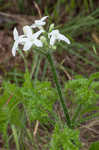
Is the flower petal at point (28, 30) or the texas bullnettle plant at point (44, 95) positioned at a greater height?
the flower petal at point (28, 30)

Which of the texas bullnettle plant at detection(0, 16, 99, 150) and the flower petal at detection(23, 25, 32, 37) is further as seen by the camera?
the flower petal at detection(23, 25, 32, 37)

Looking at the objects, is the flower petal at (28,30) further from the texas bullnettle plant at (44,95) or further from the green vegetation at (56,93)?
the green vegetation at (56,93)

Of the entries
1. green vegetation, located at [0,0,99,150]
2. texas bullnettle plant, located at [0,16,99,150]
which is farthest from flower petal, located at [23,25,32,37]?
green vegetation, located at [0,0,99,150]

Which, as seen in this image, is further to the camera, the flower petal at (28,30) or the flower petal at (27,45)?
the flower petal at (28,30)

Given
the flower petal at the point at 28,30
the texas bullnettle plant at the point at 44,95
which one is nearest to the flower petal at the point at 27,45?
the texas bullnettle plant at the point at 44,95

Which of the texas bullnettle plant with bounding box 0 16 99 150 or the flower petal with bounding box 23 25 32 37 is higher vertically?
the flower petal with bounding box 23 25 32 37

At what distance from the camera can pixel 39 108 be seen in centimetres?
228

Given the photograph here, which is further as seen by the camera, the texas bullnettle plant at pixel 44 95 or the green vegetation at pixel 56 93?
the green vegetation at pixel 56 93

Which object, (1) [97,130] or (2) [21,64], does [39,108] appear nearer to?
(1) [97,130]

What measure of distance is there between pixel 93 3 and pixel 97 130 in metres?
2.45

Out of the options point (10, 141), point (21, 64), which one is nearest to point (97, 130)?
point (10, 141)

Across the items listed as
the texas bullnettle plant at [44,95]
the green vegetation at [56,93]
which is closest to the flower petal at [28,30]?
the texas bullnettle plant at [44,95]

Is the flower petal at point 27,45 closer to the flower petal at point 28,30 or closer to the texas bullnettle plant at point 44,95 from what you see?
the texas bullnettle plant at point 44,95

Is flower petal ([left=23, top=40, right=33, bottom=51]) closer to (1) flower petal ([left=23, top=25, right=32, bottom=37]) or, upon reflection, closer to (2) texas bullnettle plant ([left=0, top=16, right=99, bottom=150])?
(2) texas bullnettle plant ([left=0, top=16, right=99, bottom=150])
